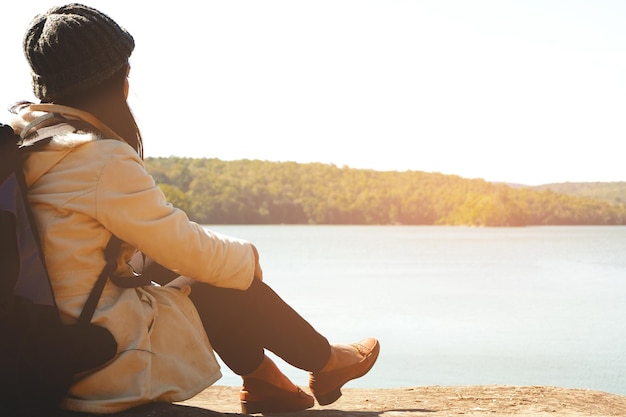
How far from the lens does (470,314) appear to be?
428 inches

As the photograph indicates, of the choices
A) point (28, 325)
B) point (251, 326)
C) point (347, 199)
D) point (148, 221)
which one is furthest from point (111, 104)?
point (347, 199)

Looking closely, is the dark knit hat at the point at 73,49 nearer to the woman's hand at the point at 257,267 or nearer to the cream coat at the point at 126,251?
the cream coat at the point at 126,251

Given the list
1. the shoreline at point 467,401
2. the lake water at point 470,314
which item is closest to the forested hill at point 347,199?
the lake water at point 470,314

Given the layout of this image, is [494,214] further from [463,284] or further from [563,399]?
[563,399]

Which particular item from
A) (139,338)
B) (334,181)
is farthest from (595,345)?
(334,181)

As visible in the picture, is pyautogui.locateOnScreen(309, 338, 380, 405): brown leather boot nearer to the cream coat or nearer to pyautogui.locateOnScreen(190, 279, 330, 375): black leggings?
pyautogui.locateOnScreen(190, 279, 330, 375): black leggings

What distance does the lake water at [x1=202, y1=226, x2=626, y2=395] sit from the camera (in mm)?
6723

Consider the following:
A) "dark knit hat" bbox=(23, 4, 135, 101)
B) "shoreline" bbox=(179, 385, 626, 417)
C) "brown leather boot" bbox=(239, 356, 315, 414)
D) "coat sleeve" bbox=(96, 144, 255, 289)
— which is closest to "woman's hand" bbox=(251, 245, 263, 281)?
"coat sleeve" bbox=(96, 144, 255, 289)

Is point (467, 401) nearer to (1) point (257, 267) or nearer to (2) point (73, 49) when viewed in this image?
(1) point (257, 267)

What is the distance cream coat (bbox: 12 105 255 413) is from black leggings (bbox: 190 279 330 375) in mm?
206

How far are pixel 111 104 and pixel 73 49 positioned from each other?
0.54 feet

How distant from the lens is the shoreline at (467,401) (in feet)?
10.6

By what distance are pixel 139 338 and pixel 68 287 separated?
21 centimetres

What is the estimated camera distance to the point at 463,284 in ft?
52.5
